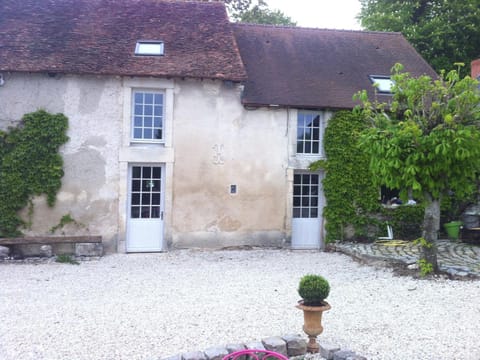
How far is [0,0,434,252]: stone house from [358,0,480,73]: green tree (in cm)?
910

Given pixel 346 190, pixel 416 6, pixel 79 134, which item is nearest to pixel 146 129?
pixel 79 134

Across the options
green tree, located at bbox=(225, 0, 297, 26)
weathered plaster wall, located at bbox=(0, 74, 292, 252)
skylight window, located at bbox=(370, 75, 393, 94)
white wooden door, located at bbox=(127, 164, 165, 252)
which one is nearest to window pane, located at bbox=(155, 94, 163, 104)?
weathered plaster wall, located at bbox=(0, 74, 292, 252)

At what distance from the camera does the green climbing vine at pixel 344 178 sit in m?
11.9

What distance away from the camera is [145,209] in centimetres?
1125

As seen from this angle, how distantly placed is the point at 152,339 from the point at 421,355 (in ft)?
10.3

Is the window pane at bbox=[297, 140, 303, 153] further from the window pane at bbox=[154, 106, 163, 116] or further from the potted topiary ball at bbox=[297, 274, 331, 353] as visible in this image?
the potted topiary ball at bbox=[297, 274, 331, 353]

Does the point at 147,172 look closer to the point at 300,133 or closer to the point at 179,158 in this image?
the point at 179,158

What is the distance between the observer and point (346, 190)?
39.0ft

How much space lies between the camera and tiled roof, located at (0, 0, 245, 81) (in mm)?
10875

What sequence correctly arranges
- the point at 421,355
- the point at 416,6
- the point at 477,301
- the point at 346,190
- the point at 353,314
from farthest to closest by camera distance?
1. the point at 416,6
2. the point at 346,190
3. the point at 477,301
4. the point at 353,314
5. the point at 421,355

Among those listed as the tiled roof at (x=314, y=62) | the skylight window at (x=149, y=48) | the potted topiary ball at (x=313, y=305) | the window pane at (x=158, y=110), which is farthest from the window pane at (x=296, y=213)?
the potted topiary ball at (x=313, y=305)

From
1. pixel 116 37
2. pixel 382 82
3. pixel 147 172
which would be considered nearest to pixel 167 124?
pixel 147 172

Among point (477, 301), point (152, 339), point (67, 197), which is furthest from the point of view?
point (67, 197)

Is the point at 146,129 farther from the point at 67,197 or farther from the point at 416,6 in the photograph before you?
the point at 416,6
